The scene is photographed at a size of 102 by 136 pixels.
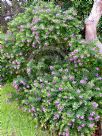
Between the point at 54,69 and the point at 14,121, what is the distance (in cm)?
120

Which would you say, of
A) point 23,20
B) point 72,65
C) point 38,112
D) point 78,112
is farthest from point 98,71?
point 23,20

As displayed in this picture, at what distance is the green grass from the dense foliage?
28 centimetres

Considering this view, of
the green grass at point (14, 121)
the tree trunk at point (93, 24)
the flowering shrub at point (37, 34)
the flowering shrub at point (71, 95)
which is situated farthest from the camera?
the tree trunk at point (93, 24)

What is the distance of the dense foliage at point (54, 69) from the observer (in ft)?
14.9

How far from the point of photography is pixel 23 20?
511 cm

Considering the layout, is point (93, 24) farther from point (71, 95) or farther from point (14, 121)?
point (14, 121)

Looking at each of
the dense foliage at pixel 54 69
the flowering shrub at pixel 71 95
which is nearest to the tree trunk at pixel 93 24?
the dense foliage at pixel 54 69

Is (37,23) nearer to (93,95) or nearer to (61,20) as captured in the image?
(61,20)

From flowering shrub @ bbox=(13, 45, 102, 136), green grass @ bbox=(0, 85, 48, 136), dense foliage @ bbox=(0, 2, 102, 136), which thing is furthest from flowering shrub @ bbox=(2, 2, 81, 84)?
green grass @ bbox=(0, 85, 48, 136)

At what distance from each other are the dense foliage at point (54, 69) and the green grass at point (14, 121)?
275mm

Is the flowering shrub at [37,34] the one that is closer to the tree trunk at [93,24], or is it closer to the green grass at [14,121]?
the tree trunk at [93,24]

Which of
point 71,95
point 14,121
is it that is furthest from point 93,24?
point 14,121

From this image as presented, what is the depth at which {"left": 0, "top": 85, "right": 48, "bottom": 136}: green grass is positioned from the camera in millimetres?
5090

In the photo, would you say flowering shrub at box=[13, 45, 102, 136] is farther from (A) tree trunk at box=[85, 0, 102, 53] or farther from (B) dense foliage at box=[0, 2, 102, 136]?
(A) tree trunk at box=[85, 0, 102, 53]
